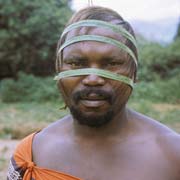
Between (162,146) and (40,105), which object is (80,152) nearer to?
(162,146)

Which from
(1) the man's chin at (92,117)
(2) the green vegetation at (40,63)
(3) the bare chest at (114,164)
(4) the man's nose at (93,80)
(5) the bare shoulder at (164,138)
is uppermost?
(4) the man's nose at (93,80)

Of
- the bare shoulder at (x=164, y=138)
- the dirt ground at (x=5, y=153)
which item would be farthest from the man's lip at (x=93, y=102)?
the dirt ground at (x=5, y=153)

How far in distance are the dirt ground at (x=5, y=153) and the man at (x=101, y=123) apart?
172 inches

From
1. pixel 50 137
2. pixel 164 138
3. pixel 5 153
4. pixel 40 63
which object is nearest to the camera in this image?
pixel 164 138

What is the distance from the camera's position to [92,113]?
1338 mm

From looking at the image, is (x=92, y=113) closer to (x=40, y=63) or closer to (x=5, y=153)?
(x=5, y=153)

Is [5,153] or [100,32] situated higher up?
[100,32]

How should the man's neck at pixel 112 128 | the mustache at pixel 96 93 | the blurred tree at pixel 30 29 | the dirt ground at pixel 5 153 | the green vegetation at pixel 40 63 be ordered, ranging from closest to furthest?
1. the mustache at pixel 96 93
2. the man's neck at pixel 112 128
3. the dirt ground at pixel 5 153
4. the green vegetation at pixel 40 63
5. the blurred tree at pixel 30 29

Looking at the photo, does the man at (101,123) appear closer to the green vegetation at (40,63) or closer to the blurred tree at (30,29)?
the green vegetation at (40,63)

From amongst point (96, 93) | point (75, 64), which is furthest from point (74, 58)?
point (96, 93)

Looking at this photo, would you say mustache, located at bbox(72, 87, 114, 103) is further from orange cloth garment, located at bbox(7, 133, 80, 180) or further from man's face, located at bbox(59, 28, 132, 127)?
orange cloth garment, located at bbox(7, 133, 80, 180)

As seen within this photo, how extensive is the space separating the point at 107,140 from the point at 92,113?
5.4 inches

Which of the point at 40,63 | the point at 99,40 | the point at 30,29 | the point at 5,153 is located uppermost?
the point at 99,40

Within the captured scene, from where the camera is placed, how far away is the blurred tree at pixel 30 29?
13.5m
